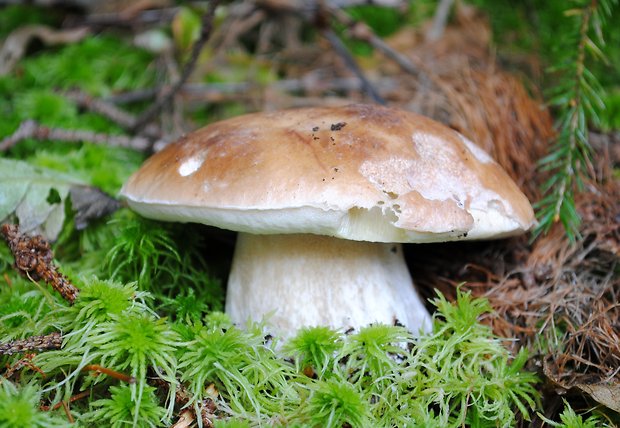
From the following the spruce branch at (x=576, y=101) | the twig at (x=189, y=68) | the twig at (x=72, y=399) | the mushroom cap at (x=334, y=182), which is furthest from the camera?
the twig at (x=189, y=68)

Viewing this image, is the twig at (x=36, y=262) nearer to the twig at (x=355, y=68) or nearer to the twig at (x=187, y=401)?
the twig at (x=187, y=401)

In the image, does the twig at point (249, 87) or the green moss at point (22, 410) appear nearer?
the green moss at point (22, 410)

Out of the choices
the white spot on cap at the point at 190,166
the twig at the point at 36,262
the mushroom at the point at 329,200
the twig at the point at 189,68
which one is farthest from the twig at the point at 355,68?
the twig at the point at 36,262

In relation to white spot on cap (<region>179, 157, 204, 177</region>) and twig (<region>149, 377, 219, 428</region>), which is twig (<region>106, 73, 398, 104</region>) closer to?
white spot on cap (<region>179, 157, 204, 177</region>)

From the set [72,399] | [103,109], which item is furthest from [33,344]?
[103,109]

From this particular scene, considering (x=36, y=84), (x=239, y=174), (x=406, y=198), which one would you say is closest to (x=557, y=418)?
(x=406, y=198)

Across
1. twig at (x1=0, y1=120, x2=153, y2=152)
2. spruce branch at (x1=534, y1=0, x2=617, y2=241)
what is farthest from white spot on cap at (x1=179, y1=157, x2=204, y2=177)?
spruce branch at (x1=534, y1=0, x2=617, y2=241)

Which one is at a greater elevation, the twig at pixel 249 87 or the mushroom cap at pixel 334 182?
the mushroom cap at pixel 334 182
